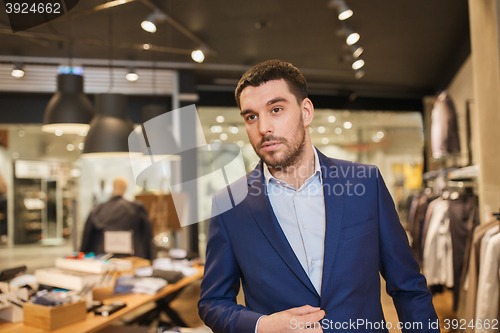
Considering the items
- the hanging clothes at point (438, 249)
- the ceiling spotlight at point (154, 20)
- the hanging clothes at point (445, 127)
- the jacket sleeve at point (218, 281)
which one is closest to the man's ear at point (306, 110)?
the jacket sleeve at point (218, 281)

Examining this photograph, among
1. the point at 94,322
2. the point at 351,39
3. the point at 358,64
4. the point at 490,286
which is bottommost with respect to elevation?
the point at 94,322

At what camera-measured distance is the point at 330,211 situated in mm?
1089

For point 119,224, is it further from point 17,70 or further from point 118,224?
point 17,70

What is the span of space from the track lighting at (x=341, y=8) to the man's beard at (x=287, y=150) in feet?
5.01

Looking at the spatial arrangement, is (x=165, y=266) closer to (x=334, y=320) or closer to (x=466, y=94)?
(x=334, y=320)

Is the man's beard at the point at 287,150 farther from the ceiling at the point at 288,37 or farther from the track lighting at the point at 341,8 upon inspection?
the track lighting at the point at 341,8

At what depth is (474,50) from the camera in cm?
222

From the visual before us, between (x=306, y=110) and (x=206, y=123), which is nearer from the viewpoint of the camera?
(x=306, y=110)

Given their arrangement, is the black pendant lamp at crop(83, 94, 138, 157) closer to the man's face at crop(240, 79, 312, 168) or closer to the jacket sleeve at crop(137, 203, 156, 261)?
the jacket sleeve at crop(137, 203, 156, 261)

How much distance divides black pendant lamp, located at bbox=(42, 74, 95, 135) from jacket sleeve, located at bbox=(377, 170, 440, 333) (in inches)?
76.2

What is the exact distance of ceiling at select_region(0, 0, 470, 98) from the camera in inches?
78.7

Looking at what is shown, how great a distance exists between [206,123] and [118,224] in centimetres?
268

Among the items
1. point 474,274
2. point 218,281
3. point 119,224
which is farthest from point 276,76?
point 119,224

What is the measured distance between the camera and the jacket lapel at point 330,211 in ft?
3.40
